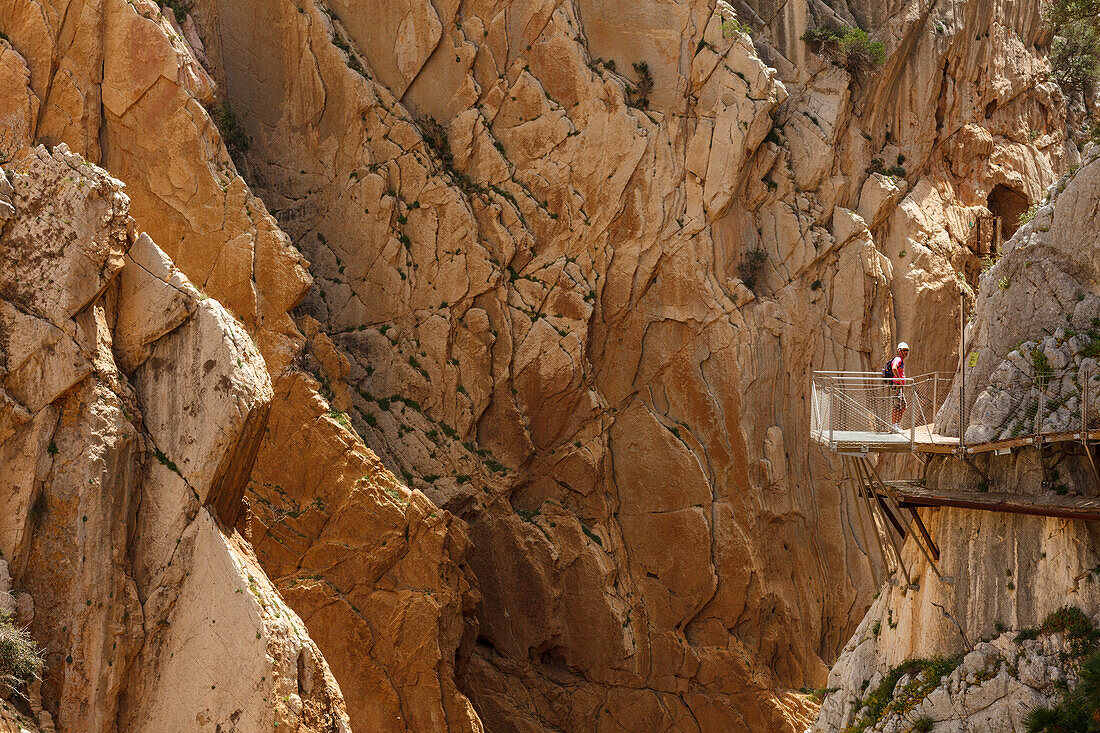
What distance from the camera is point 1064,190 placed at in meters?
16.0

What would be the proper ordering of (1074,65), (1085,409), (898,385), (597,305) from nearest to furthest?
(1085,409) < (898,385) < (597,305) < (1074,65)

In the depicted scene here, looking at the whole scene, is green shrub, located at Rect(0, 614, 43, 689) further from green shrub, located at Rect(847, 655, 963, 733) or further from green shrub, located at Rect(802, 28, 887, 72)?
green shrub, located at Rect(802, 28, 887, 72)

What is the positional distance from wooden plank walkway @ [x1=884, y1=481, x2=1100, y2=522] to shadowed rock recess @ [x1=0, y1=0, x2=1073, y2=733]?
10.4 meters

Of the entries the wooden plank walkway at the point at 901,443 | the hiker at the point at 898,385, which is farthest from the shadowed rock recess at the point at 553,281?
the wooden plank walkway at the point at 901,443

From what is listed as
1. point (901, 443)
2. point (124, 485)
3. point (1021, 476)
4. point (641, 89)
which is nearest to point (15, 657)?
point (124, 485)

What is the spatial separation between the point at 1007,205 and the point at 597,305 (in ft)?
49.4

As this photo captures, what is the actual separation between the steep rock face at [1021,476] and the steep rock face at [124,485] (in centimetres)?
1010

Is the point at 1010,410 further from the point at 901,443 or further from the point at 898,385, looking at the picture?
the point at 898,385

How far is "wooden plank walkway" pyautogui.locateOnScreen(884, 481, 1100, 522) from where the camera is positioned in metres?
13.8

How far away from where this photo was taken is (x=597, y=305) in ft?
92.4

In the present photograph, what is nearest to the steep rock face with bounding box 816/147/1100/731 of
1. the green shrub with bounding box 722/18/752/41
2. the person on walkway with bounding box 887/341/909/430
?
the person on walkway with bounding box 887/341/909/430

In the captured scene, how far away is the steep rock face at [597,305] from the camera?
26922 mm

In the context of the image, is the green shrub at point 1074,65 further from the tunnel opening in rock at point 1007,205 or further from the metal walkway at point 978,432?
the metal walkway at point 978,432

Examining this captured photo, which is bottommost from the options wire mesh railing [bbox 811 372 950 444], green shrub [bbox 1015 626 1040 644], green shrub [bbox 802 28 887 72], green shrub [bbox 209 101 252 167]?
green shrub [bbox 1015 626 1040 644]
